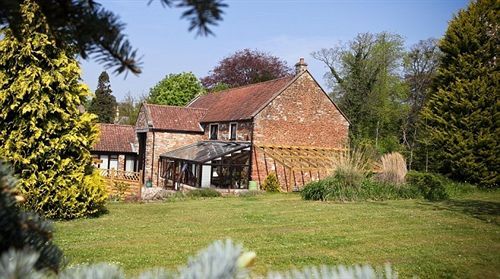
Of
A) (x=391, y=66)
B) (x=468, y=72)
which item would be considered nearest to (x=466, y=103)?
(x=468, y=72)

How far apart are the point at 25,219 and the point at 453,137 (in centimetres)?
2702

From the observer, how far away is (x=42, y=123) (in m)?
12.2

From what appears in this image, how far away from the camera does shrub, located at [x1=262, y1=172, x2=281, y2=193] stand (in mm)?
24000

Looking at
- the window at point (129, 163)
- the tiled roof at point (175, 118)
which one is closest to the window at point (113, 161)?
the window at point (129, 163)

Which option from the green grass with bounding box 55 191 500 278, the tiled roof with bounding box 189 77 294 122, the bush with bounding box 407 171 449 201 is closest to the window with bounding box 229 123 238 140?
the tiled roof with bounding box 189 77 294 122

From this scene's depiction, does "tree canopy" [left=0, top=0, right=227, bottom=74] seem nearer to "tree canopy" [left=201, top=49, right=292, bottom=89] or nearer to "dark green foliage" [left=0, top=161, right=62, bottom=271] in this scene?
"dark green foliage" [left=0, top=161, right=62, bottom=271]

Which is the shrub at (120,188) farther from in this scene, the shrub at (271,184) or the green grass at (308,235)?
the shrub at (271,184)

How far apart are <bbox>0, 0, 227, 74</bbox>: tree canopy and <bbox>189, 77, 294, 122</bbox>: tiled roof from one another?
23.7m

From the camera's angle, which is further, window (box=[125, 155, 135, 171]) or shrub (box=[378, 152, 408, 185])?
window (box=[125, 155, 135, 171])

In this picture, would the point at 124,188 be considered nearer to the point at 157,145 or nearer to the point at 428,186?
the point at 157,145

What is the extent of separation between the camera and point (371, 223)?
39.5ft

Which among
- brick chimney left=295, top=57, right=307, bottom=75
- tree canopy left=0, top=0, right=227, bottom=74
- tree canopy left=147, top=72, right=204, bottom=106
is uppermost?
tree canopy left=147, top=72, right=204, bottom=106

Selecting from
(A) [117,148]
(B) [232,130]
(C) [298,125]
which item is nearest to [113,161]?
(A) [117,148]

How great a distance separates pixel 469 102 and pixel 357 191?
11.9m
